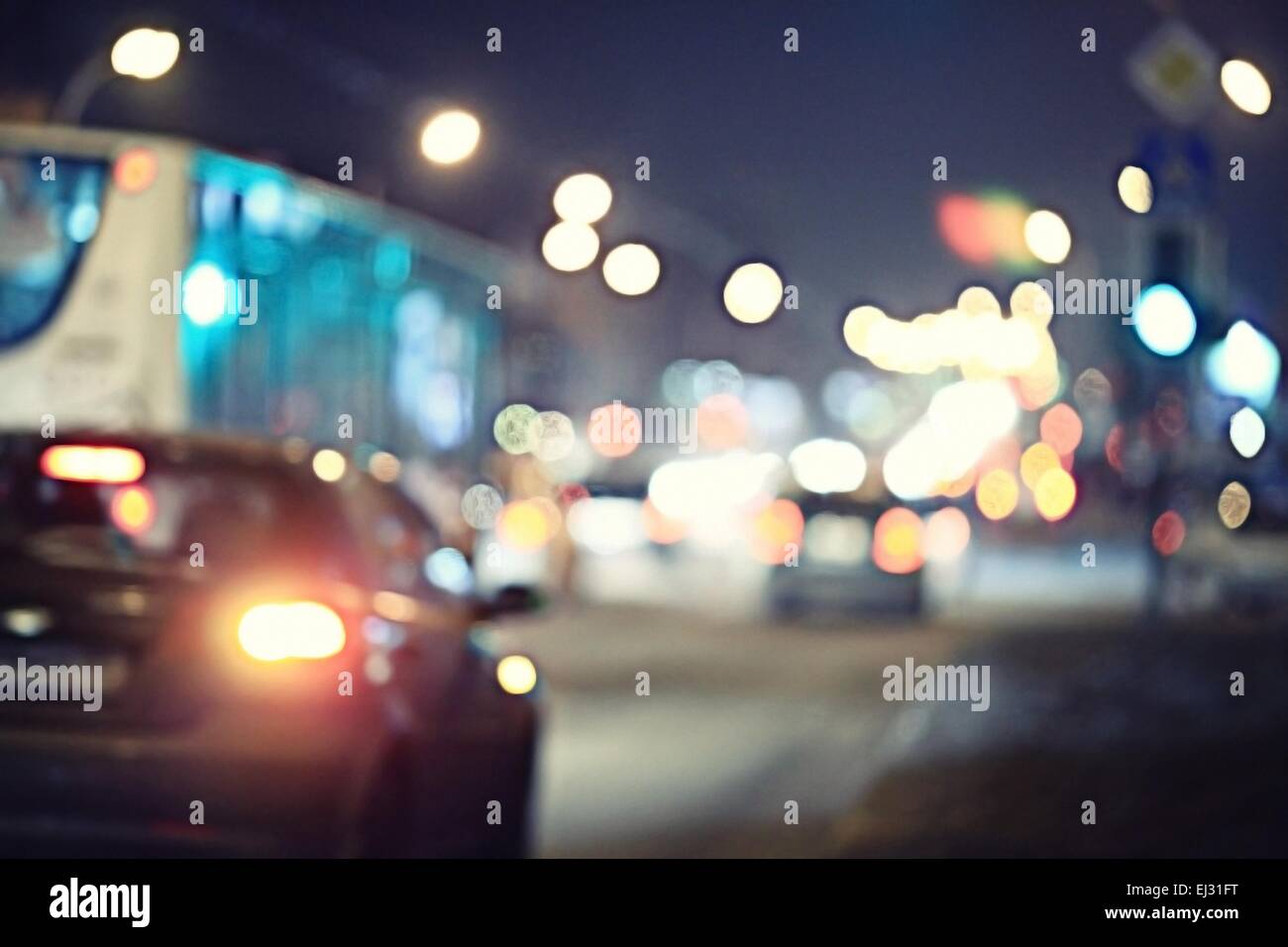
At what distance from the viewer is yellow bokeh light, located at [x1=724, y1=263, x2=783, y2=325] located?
1659cm

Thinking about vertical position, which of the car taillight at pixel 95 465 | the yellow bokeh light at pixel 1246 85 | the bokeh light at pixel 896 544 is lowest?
the car taillight at pixel 95 465

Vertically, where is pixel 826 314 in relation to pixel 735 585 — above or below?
above

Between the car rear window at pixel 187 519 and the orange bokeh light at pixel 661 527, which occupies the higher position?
the orange bokeh light at pixel 661 527

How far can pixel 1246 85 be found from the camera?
1302 cm

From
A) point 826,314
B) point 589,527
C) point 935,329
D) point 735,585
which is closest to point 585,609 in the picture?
point 589,527

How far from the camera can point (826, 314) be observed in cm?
7844

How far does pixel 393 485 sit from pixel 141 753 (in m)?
1.93

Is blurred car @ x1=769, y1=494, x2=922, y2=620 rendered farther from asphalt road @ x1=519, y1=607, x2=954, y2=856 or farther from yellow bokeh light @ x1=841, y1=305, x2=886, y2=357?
yellow bokeh light @ x1=841, y1=305, x2=886, y2=357

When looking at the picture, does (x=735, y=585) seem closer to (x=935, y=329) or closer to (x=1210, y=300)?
(x=1210, y=300)

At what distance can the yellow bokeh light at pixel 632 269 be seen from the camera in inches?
634

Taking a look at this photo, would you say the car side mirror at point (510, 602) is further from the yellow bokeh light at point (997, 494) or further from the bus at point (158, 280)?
the yellow bokeh light at point (997, 494)

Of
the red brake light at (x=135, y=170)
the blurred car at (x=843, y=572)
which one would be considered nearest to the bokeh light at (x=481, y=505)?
the blurred car at (x=843, y=572)

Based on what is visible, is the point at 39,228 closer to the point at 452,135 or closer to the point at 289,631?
the point at 452,135

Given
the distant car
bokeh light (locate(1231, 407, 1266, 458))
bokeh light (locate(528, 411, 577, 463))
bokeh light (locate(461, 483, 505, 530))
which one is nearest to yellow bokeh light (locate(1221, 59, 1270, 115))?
bokeh light (locate(1231, 407, 1266, 458))
